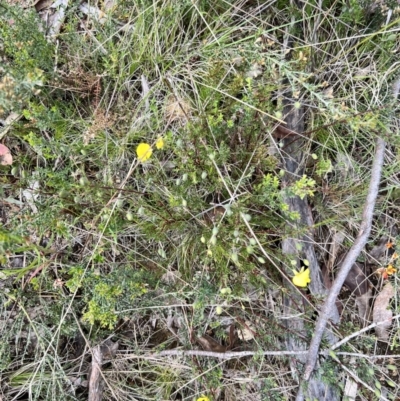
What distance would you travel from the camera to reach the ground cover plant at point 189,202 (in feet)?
6.81

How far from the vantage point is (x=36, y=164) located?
93.0 inches

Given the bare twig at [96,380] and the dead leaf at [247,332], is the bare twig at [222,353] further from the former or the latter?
the bare twig at [96,380]

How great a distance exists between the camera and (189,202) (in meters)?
2.06

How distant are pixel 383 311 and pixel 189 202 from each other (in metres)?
1.17

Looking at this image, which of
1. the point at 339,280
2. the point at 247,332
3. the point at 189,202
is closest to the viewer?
the point at 339,280

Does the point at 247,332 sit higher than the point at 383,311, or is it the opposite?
the point at 247,332

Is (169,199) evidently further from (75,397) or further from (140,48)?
(75,397)

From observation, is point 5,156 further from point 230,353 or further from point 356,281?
point 356,281

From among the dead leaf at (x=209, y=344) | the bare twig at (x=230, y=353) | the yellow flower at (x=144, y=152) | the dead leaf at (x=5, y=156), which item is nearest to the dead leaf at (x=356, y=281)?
the bare twig at (x=230, y=353)

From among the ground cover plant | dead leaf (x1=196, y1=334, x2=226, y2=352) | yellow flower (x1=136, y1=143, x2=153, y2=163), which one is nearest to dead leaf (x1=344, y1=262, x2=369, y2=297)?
the ground cover plant

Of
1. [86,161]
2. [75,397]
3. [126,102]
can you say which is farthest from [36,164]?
[75,397]

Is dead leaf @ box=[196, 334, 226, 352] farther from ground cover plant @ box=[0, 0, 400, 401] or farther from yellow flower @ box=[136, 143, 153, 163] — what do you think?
yellow flower @ box=[136, 143, 153, 163]

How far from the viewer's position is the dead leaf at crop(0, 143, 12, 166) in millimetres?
2270

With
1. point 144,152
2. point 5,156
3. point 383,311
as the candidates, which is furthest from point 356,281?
point 5,156
